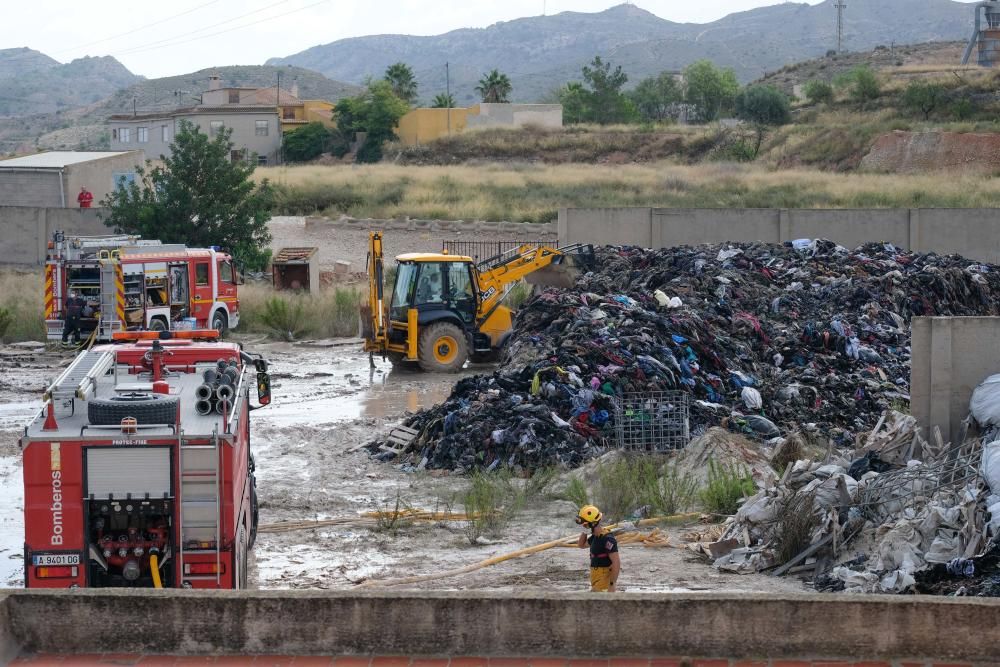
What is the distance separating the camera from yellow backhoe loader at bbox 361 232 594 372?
22.9 metres

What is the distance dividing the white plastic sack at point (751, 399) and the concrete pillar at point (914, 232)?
48.3ft

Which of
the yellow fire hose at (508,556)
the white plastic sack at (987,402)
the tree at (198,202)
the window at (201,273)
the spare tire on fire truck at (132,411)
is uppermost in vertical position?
the tree at (198,202)

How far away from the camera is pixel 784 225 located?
3100cm

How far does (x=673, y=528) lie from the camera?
42.7 feet

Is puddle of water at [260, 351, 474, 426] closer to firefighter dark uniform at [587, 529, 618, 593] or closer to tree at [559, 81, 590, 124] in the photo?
firefighter dark uniform at [587, 529, 618, 593]

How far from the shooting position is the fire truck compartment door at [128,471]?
8633mm

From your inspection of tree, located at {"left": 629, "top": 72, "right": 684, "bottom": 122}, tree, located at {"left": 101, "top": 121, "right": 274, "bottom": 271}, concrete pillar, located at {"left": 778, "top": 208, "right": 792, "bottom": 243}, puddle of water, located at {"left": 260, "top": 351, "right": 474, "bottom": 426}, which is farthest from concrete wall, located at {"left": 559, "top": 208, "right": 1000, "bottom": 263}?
tree, located at {"left": 629, "top": 72, "right": 684, "bottom": 122}

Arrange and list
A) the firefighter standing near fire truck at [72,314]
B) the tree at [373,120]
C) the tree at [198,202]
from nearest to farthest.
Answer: the firefighter standing near fire truck at [72,314] → the tree at [198,202] → the tree at [373,120]

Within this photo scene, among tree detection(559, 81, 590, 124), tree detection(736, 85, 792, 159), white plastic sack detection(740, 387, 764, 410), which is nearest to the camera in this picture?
white plastic sack detection(740, 387, 764, 410)

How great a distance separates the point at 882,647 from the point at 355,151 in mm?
78907

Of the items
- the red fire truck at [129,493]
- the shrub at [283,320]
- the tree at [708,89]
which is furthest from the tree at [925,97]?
the red fire truck at [129,493]

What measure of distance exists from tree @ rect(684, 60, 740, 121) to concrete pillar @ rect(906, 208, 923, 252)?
77809 mm

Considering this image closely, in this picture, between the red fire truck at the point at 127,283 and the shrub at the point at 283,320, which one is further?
the shrub at the point at 283,320

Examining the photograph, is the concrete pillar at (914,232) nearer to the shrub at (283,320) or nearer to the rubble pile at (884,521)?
the shrub at (283,320)
